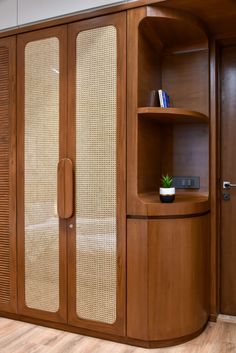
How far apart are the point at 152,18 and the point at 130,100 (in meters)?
0.58

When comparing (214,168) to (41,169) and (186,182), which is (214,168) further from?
(41,169)

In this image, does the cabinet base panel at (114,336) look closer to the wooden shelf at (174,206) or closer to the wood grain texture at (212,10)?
the wooden shelf at (174,206)

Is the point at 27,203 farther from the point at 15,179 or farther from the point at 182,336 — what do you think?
the point at 182,336

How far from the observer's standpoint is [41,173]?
2.68 meters

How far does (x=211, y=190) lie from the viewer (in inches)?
108

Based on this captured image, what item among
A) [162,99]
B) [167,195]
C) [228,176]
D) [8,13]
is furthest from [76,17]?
[228,176]

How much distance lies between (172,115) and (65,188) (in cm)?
96

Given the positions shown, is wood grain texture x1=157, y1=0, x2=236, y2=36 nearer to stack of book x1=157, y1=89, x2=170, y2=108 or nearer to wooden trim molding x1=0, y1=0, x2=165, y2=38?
wooden trim molding x1=0, y1=0, x2=165, y2=38

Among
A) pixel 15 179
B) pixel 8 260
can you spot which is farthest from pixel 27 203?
pixel 8 260

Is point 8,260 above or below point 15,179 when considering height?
below

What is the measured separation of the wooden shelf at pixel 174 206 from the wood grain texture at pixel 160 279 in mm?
59

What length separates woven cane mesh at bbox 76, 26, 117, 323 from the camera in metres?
→ 2.41

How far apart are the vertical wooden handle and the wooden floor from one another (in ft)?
2.93

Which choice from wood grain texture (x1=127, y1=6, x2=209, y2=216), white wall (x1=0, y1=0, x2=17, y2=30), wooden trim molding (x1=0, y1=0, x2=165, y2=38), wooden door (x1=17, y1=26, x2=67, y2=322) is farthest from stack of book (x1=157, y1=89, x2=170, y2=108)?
white wall (x1=0, y1=0, x2=17, y2=30)
